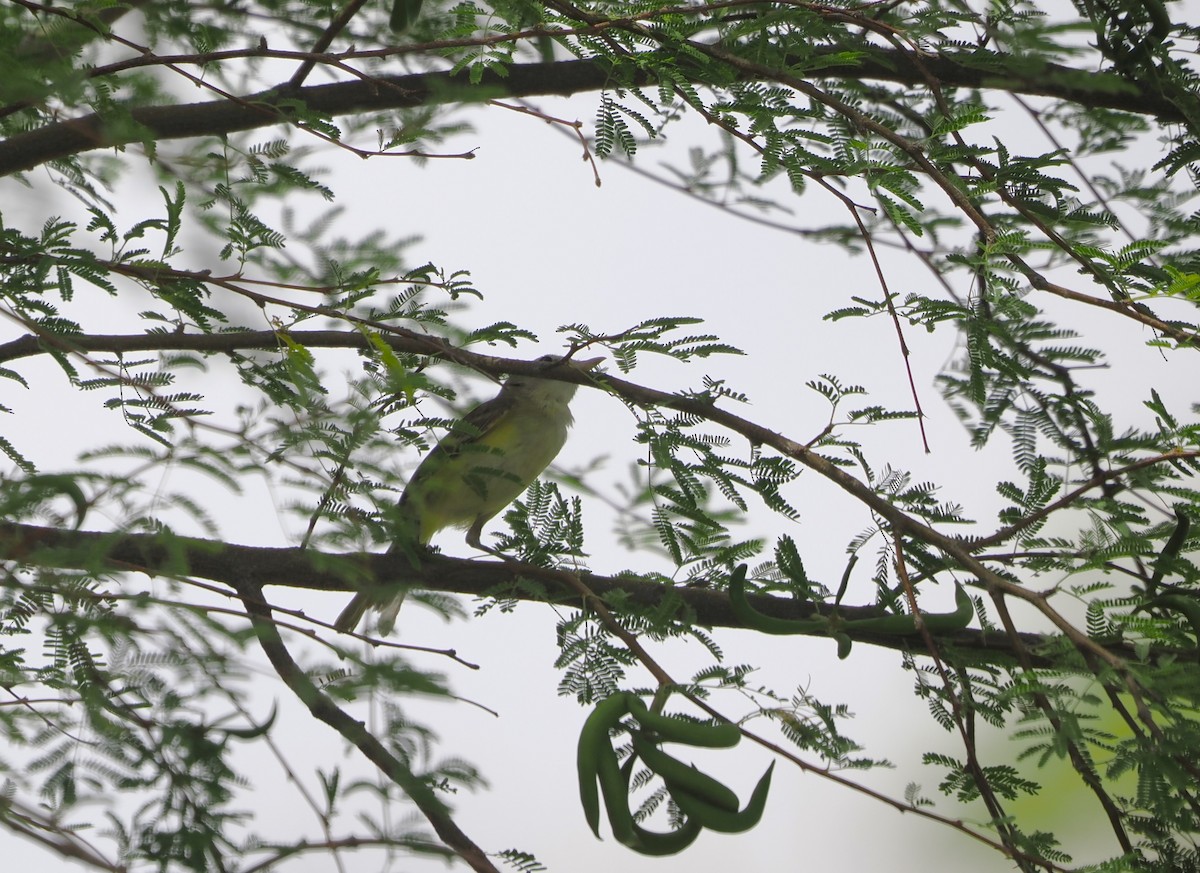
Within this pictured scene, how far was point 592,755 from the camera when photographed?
2.06 m

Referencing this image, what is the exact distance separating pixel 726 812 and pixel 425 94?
6.54 ft

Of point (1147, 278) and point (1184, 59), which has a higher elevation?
point (1184, 59)

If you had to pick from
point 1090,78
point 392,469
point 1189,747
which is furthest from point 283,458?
point 1189,747

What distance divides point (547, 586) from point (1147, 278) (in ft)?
A: 5.29

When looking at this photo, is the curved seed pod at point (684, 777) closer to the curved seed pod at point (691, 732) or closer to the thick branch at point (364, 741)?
the curved seed pod at point (691, 732)

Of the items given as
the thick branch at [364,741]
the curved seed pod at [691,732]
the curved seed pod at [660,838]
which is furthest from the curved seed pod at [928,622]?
the thick branch at [364,741]

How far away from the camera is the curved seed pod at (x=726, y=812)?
78.7 inches

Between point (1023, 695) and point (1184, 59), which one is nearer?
point (1023, 695)

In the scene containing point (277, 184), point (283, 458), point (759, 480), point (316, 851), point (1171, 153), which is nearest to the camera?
point (316, 851)

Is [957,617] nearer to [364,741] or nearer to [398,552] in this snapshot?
[364,741]

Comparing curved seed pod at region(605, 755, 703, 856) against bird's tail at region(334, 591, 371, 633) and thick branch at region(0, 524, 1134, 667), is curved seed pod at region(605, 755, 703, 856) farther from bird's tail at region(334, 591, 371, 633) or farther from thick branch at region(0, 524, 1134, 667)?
bird's tail at region(334, 591, 371, 633)

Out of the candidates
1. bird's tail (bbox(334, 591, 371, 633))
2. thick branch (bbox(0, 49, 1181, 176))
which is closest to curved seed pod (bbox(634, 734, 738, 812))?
thick branch (bbox(0, 49, 1181, 176))

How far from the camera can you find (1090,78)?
1.61 m

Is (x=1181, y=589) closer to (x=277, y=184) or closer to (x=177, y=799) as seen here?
(x=177, y=799)
